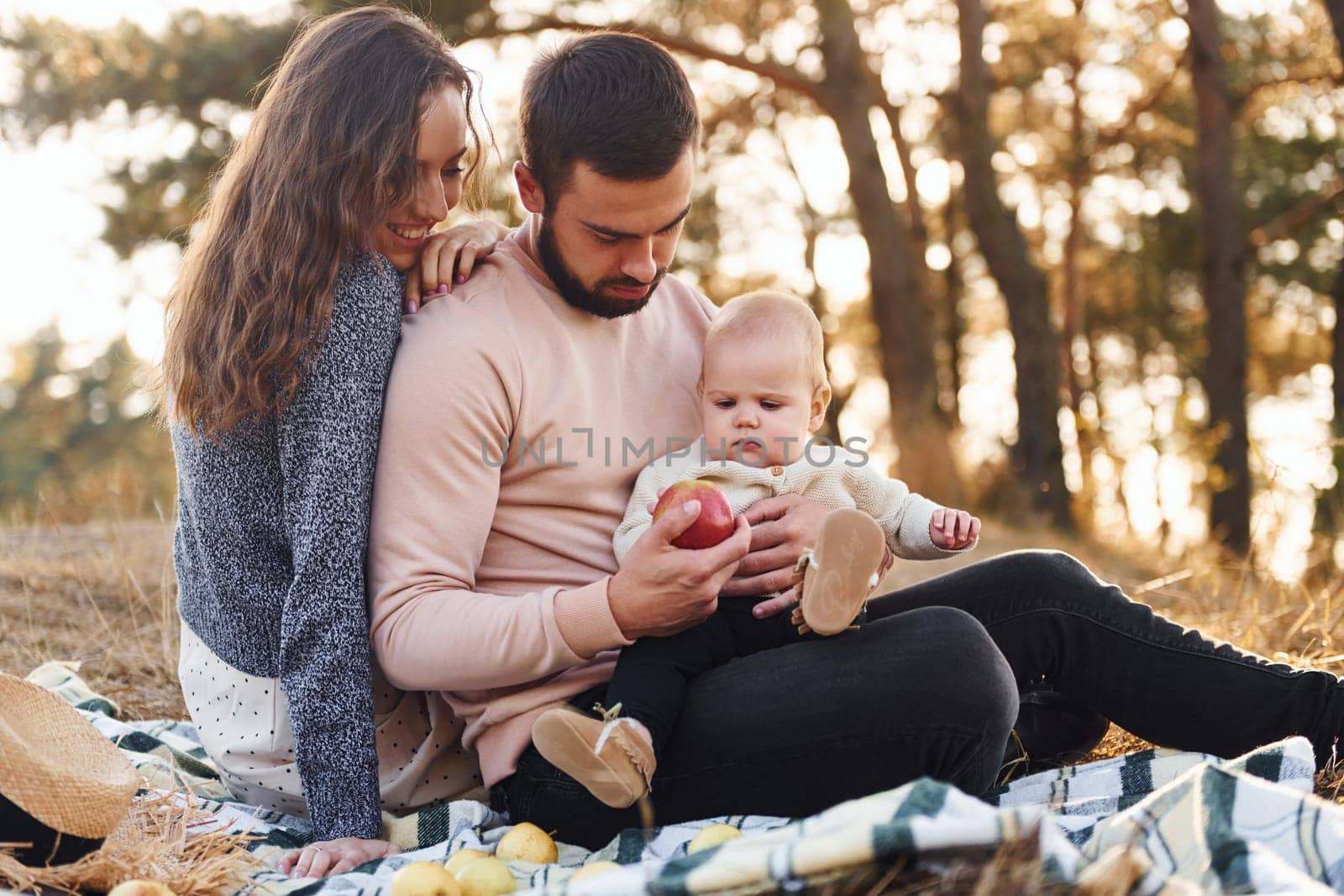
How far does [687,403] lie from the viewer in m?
2.68

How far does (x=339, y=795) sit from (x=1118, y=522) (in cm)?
1204

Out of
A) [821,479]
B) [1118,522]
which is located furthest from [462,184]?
[1118,522]

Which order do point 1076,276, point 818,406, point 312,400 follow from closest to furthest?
point 312,400 < point 818,406 < point 1076,276

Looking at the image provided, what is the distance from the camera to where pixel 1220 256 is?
32.0 ft

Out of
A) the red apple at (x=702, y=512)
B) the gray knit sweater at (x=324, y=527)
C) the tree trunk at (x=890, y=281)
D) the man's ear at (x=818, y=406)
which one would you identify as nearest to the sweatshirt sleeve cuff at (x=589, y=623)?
the red apple at (x=702, y=512)

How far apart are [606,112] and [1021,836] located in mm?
1526

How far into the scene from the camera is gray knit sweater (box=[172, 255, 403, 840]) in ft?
7.16

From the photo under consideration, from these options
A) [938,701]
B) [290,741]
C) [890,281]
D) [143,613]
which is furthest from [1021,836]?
Answer: [890,281]

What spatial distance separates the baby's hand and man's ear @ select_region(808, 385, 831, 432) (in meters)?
0.38

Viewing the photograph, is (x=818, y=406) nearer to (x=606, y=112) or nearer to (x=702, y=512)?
(x=702, y=512)

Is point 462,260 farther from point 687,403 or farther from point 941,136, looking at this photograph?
point 941,136

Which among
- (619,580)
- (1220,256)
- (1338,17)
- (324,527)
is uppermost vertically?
(1338,17)

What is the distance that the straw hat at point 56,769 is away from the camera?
1.95 meters

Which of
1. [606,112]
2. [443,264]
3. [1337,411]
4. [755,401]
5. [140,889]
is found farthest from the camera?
[1337,411]
